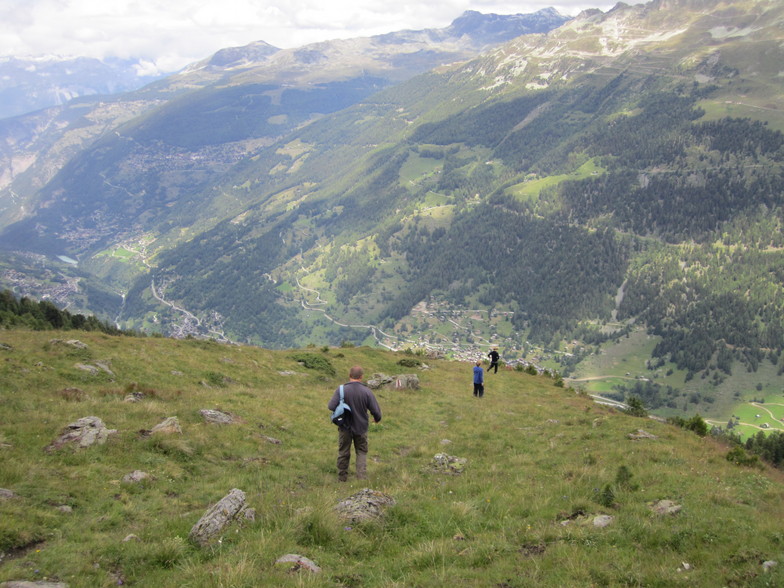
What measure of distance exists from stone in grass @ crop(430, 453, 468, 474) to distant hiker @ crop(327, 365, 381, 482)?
3800 mm

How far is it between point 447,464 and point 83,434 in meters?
14.6

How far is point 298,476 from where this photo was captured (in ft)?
56.9

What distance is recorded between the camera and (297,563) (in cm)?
952

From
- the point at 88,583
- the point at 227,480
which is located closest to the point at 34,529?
the point at 88,583

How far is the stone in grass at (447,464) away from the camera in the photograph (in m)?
19.0

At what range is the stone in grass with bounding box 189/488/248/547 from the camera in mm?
10891

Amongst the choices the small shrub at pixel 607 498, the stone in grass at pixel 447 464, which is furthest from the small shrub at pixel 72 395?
the small shrub at pixel 607 498

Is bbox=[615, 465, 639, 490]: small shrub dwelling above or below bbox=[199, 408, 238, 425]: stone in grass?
above

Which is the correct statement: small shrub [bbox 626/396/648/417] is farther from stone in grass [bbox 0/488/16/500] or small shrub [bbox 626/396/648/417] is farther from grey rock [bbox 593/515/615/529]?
stone in grass [bbox 0/488/16/500]

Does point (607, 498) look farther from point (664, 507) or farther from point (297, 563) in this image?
point (297, 563)

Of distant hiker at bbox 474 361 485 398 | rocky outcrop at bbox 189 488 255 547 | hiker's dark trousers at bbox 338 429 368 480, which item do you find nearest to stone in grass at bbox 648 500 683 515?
hiker's dark trousers at bbox 338 429 368 480

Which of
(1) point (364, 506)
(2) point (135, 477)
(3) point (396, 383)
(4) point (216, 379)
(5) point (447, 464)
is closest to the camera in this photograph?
(1) point (364, 506)

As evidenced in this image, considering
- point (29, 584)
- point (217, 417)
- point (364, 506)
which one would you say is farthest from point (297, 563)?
point (217, 417)

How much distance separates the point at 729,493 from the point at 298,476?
1471cm
